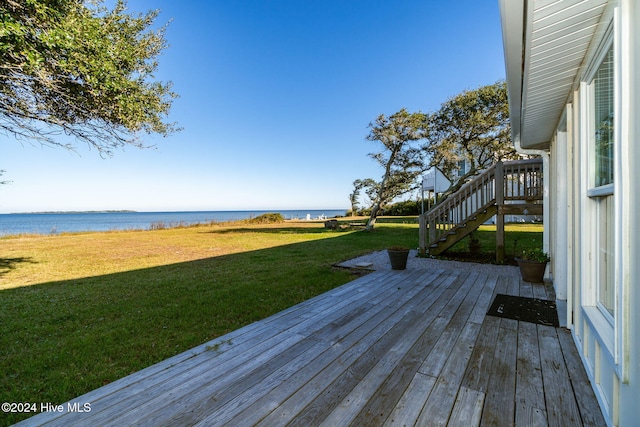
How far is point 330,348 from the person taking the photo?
2387 millimetres

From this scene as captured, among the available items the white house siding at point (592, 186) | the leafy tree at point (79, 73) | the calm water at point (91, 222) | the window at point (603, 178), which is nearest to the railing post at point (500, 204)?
the white house siding at point (592, 186)

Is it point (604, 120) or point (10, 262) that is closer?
point (604, 120)

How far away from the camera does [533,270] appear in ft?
14.8

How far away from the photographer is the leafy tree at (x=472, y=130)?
436 inches

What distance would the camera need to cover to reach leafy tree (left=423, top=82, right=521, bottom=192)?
1107 centimetres

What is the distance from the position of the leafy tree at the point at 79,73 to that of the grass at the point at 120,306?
2.93 meters

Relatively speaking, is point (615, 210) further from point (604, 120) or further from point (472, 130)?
point (472, 130)

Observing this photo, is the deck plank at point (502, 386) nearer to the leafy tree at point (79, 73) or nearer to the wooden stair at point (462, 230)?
the wooden stair at point (462, 230)

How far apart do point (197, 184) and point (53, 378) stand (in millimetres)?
35402

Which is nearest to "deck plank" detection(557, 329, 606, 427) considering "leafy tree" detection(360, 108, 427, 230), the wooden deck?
the wooden deck

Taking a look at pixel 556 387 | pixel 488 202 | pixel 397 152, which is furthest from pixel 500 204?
pixel 397 152

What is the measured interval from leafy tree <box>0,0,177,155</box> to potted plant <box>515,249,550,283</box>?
7.48 metres

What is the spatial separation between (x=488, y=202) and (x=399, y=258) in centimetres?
300

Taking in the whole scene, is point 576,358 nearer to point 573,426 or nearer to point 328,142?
point 573,426
